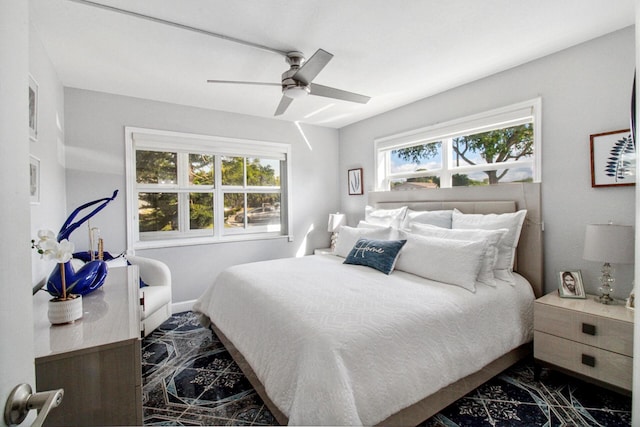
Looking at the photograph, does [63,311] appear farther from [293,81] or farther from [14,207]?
[293,81]

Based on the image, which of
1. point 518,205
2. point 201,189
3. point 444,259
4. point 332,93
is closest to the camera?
point 444,259

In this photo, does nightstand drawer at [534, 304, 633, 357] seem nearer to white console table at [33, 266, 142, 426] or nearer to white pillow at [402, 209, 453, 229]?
white pillow at [402, 209, 453, 229]

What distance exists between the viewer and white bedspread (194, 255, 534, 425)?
139 cm

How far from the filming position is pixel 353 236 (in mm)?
3215

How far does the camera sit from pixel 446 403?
1.78 meters

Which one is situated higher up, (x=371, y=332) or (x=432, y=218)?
(x=432, y=218)

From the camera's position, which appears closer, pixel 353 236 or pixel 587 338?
pixel 587 338

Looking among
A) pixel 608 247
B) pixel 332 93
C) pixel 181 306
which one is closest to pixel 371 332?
pixel 608 247

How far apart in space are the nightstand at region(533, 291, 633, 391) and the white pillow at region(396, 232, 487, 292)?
507 mm

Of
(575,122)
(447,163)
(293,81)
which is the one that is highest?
(293,81)

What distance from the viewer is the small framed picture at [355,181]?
14.7 feet

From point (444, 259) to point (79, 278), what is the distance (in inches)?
90.9

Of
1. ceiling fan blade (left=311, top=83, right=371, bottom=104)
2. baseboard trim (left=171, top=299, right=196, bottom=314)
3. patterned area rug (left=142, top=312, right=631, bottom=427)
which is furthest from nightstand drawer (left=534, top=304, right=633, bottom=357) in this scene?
baseboard trim (left=171, top=299, right=196, bottom=314)

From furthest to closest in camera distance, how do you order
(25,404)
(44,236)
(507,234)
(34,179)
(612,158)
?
(507,234)
(612,158)
(34,179)
(44,236)
(25,404)
